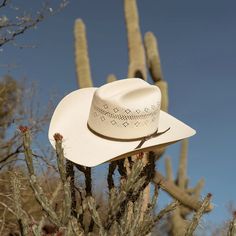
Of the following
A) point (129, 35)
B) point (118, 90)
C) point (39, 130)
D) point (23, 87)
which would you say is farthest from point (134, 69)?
point (118, 90)

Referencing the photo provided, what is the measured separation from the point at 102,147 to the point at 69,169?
0.31 meters

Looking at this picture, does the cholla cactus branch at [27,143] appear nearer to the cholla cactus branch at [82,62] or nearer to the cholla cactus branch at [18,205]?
the cholla cactus branch at [18,205]

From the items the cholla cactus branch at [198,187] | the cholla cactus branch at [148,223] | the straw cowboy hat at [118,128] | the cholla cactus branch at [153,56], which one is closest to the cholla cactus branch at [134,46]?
the cholla cactus branch at [153,56]

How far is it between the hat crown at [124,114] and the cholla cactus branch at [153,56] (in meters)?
7.32

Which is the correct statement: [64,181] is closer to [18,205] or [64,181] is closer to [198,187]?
[18,205]

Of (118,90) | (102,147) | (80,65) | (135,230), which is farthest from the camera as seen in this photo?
(80,65)

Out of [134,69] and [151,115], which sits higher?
[151,115]

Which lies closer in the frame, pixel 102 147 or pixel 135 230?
pixel 135 230

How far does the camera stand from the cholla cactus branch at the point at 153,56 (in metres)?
11.0

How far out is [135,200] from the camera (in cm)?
343

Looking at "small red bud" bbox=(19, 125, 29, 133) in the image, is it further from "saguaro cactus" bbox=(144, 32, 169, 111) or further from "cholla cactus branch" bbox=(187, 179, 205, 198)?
"cholla cactus branch" bbox=(187, 179, 205, 198)

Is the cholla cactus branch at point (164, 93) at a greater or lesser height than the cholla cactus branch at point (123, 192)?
lesser

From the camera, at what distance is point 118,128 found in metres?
3.56

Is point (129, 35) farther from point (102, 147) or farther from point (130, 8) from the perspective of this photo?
point (102, 147)
